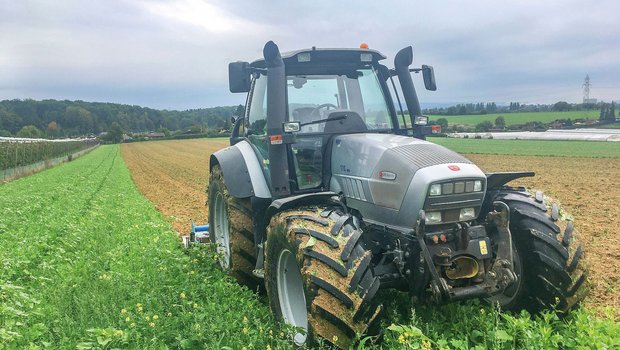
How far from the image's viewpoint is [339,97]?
16.8 feet

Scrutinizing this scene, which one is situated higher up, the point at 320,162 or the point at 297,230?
the point at 320,162

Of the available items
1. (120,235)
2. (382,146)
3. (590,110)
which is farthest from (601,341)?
(590,110)

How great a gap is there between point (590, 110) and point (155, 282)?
9010 cm

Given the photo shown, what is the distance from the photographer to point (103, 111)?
123 meters

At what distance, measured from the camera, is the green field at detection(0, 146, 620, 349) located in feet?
11.8

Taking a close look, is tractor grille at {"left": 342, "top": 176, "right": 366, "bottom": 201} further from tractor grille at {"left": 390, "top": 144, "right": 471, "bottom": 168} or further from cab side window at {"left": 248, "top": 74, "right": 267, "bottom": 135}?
cab side window at {"left": 248, "top": 74, "right": 267, "bottom": 135}

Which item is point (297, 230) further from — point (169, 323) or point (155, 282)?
point (155, 282)

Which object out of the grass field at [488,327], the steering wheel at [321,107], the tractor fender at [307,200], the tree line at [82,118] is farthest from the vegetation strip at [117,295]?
the tree line at [82,118]

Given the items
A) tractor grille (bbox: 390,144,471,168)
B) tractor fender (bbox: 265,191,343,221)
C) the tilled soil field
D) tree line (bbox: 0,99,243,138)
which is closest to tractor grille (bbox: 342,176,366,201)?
tractor fender (bbox: 265,191,343,221)

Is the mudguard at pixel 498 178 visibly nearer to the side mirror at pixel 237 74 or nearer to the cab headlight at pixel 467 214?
the cab headlight at pixel 467 214

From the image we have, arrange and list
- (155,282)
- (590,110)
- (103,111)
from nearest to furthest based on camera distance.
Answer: (155,282)
(590,110)
(103,111)

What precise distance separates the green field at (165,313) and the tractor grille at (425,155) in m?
1.11

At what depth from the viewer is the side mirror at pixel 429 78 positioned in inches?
202

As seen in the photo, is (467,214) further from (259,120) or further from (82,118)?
(82,118)
